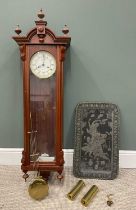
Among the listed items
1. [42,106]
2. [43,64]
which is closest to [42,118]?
[42,106]

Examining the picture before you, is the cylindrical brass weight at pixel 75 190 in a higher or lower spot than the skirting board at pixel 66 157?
lower

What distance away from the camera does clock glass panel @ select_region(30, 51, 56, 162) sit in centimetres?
139

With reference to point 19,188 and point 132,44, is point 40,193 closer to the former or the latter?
point 19,188

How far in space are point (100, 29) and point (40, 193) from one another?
42.3 inches

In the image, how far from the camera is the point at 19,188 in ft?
4.78

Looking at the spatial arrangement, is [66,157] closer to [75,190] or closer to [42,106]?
[75,190]

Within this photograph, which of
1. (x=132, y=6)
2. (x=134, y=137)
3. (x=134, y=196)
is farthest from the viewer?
(x=134, y=137)

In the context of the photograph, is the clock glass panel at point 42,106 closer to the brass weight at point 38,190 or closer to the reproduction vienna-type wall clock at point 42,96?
the reproduction vienna-type wall clock at point 42,96

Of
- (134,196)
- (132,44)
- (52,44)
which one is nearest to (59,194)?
(134,196)

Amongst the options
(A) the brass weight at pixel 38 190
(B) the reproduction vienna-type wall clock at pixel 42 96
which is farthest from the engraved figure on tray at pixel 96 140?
(A) the brass weight at pixel 38 190

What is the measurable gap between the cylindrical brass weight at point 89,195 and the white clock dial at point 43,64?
2.29ft

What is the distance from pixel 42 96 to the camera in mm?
1438

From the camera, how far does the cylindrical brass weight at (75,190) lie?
1350mm

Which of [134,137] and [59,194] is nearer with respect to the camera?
[59,194]
